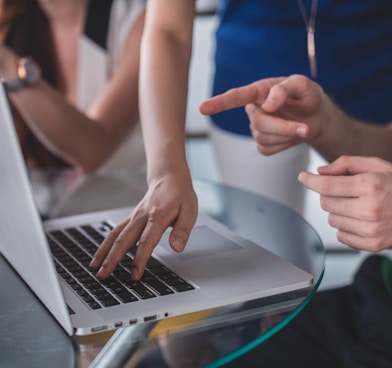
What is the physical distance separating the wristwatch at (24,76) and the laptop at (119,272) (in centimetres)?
75

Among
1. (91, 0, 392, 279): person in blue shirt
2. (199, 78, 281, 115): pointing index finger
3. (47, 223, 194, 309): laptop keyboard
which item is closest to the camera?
(47, 223, 194, 309): laptop keyboard

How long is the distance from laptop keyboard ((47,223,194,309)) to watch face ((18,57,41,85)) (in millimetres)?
775

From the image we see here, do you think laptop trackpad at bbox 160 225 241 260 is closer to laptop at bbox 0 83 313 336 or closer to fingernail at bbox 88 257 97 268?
laptop at bbox 0 83 313 336

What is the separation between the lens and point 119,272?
998mm

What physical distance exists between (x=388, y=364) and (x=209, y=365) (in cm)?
41

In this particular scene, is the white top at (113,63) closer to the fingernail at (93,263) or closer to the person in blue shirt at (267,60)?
the person in blue shirt at (267,60)

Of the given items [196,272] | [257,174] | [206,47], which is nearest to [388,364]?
[196,272]

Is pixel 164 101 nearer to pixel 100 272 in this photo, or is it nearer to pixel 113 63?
pixel 100 272

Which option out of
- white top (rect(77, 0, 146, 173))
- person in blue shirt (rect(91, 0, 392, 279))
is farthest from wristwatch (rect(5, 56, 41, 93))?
person in blue shirt (rect(91, 0, 392, 279))

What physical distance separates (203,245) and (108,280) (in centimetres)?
17

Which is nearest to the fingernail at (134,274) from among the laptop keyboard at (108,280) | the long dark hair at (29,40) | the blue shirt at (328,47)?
the laptop keyboard at (108,280)

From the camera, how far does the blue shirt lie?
1685mm

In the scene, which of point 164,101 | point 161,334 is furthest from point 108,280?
point 164,101

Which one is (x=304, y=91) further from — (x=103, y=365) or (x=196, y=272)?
(x=103, y=365)
